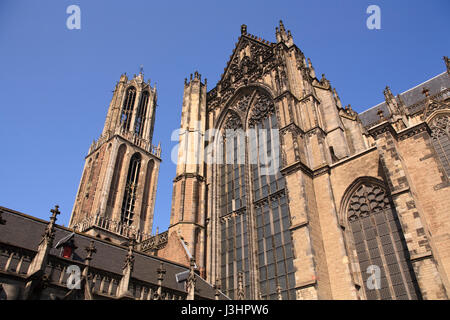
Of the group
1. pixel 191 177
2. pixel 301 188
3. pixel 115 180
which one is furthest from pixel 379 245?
pixel 115 180

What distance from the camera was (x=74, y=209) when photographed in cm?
4281

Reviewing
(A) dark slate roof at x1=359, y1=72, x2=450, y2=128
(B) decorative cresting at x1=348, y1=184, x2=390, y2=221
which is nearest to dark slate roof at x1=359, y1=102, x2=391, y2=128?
(A) dark slate roof at x1=359, y1=72, x2=450, y2=128

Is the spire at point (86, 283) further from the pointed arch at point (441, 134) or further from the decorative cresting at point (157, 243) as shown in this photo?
the pointed arch at point (441, 134)

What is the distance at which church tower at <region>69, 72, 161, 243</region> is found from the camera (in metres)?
38.6

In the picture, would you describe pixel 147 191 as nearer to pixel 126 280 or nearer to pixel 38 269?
pixel 126 280

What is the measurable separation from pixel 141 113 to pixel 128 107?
A: 2026 mm

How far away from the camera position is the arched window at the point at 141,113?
50.4 metres

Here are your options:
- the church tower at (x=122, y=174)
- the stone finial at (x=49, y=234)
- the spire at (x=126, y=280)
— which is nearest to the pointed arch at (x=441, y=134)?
the spire at (x=126, y=280)

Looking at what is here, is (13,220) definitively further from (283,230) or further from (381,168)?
(381,168)

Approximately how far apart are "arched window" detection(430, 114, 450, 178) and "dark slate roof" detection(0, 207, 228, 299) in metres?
13.2

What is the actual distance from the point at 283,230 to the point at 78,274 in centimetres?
876

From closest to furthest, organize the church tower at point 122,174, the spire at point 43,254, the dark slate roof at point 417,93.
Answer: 1. the spire at point 43,254
2. the dark slate roof at point 417,93
3. the church tower at point 122,174
